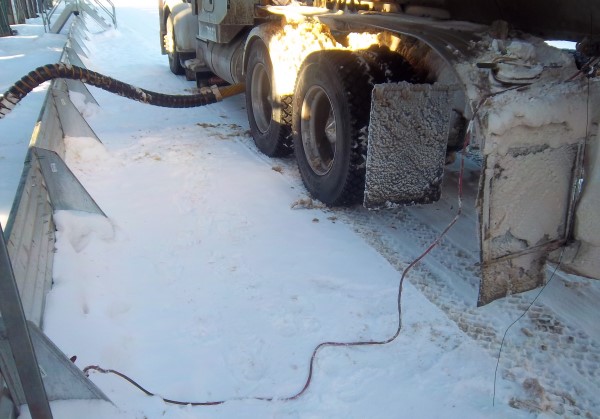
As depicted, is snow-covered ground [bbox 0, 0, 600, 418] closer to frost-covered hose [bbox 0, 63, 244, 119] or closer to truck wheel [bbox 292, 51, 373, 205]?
truck wheel [bbox 292, 51, 373, 205]

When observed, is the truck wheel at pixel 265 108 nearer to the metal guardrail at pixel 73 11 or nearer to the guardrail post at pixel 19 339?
the guardrail post at pixel 19 339

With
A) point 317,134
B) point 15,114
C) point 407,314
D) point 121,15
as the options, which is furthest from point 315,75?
point 121,15

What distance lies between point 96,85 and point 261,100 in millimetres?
1932

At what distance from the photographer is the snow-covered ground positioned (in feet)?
7.80

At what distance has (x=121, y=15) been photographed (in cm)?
2247

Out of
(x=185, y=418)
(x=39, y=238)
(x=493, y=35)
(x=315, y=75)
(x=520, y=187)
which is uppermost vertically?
(x=493, y=35)

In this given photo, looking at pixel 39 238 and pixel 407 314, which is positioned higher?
pixel 39 238

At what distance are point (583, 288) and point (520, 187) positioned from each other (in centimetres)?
125

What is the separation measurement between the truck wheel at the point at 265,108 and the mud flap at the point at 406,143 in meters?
1.80

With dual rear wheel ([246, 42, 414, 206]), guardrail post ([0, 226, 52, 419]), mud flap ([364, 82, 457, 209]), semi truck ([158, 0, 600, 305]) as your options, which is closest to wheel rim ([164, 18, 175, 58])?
semi truck ([158, 0, 600, 305])

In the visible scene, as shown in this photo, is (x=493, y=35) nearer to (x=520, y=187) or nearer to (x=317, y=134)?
(x=520, y=187)

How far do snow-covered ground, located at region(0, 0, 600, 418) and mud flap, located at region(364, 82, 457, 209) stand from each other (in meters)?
0.42

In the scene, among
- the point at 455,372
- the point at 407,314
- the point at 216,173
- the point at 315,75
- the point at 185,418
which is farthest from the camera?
the point at 216,173

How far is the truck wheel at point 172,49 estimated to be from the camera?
9.66 metres
